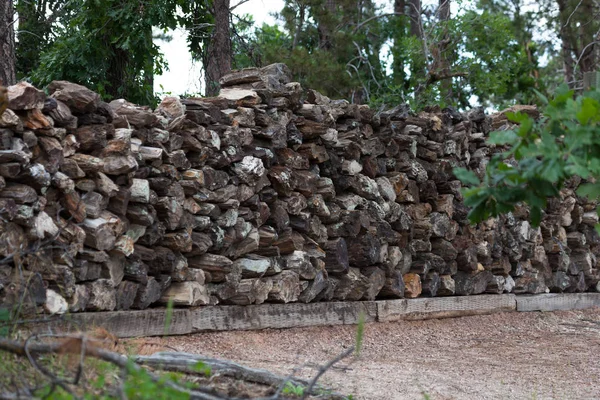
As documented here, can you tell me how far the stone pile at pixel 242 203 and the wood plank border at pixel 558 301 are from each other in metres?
0.16

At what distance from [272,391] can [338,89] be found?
1092 centimetres

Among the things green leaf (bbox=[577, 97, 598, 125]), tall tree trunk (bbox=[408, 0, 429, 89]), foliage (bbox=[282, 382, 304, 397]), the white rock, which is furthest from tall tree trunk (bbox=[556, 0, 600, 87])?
green leaf (bbox=[577, 97, 598, 125])

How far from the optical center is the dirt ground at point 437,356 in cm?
556

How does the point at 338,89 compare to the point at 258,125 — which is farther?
the point at 338,89

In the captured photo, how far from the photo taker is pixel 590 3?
18000 mm

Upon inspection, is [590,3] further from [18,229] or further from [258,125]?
[18,229]

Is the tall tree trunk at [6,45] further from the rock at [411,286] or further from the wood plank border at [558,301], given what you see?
the wood plank border at [558,301]

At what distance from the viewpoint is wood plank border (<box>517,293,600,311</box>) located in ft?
34.8

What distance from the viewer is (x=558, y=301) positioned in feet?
36.6

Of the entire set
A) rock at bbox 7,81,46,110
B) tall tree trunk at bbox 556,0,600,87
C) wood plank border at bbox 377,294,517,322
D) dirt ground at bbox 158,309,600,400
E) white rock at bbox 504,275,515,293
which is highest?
tall tree trunk at bbox 556,0,600,87

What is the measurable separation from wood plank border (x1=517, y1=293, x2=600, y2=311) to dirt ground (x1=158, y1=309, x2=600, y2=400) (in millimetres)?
1099

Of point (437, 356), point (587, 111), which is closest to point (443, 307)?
point (437, 356)

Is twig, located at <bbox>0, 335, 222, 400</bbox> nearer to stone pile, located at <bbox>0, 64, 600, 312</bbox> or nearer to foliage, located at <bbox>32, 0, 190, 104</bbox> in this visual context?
stone pile, located at <bbox>0, 64, 600, 312</bbox>

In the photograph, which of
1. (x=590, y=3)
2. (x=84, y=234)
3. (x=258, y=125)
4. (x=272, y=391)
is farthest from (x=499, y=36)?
(x=272, y=391)
